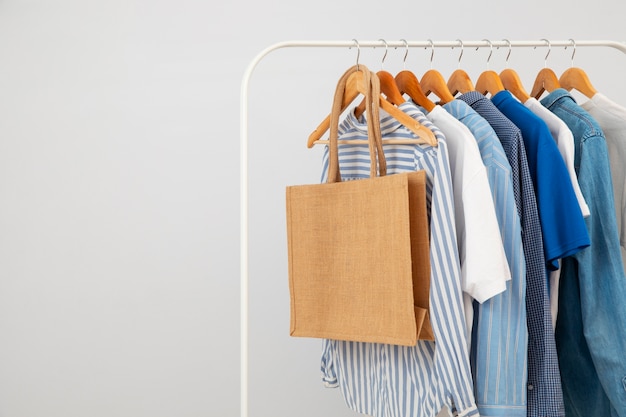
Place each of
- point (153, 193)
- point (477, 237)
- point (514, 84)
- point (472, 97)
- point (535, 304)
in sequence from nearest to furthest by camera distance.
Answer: point (477, 237) < point (535, 304) < point (472, 97) < point (514, 84) < point (153, 193)

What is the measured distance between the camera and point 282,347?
261 centimetres

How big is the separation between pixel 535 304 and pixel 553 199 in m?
0.24

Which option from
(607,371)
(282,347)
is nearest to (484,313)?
(607,371)

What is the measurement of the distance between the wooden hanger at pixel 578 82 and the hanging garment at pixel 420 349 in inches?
20.8

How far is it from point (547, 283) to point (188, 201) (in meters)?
1.45

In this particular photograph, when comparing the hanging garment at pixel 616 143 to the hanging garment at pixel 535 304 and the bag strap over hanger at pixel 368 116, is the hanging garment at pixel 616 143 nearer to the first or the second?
the hanging garment at pixel 535 304

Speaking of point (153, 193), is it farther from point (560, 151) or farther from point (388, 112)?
point (560, 151)

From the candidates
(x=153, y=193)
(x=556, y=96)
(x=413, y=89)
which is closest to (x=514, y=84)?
(x=556, y=96)

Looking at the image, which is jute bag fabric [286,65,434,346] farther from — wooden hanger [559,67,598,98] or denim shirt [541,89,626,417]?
wooden hanger [559,67,598,98]

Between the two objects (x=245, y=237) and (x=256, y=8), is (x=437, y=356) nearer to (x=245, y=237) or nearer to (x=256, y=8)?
(x=245, y=237)

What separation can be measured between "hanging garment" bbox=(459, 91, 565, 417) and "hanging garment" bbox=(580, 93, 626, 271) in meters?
0.28

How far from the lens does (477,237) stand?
1418mm

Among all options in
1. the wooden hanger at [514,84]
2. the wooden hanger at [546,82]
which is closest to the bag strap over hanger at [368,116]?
the wooden hanger at [514,84]

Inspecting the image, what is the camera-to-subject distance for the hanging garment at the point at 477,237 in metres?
1.40
